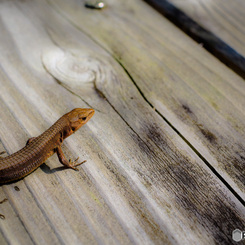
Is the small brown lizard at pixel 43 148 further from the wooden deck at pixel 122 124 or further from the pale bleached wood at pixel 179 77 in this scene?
the pale bleached wood at pixel 179 77

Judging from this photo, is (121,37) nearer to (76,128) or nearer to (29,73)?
(29,73)

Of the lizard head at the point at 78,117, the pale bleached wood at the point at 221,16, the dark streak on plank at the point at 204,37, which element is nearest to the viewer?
the lizard head at the point at 78,117

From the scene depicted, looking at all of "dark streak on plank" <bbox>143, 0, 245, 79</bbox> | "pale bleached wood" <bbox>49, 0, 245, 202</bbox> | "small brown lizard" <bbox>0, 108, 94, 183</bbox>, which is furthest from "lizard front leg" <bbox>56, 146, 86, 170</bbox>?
"dark streak on plank" <bbox>143, 0, 245, 79</bbox>

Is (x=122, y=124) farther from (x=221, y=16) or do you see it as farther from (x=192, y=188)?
(x=221, y=16)

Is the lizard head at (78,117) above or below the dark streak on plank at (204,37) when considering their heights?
below

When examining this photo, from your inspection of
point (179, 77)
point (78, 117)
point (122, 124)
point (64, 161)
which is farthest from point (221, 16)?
point (64, 161)

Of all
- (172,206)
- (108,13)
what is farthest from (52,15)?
(172,206)

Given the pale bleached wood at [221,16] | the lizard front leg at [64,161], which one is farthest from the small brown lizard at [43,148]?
the pale bleached wood at [221,16]
